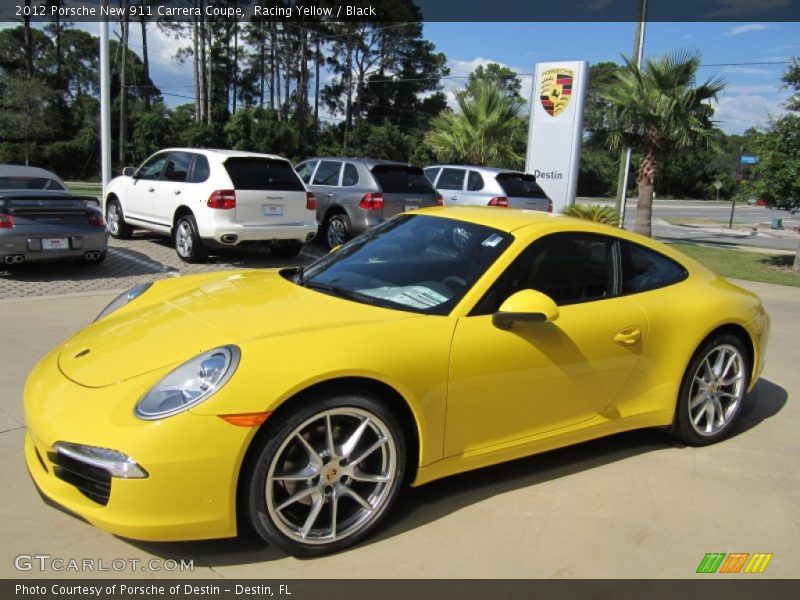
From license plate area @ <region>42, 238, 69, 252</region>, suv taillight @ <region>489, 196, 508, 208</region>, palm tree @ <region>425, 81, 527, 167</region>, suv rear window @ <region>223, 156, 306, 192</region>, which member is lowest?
license plate area @ <region>42, 238, 69, 252</region>

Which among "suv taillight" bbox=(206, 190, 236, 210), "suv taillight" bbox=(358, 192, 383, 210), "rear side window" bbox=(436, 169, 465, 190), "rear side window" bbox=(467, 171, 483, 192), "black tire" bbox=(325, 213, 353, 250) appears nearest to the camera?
"suv taillight" bbox=(206, 190, 236, 210)

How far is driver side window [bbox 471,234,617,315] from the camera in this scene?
343 centimetres

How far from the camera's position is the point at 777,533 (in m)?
3.30

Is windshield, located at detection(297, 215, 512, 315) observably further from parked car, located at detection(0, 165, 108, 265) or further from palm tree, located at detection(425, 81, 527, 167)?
palm tree, located at detection(425, 81, 527, 167)

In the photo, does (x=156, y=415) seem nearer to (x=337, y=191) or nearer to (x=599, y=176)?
(x=337, y=191)

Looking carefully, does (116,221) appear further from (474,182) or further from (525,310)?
(525,310)

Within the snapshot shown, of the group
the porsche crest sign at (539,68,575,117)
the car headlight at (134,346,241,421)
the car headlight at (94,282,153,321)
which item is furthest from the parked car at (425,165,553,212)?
the car headlight at (134,346,241,421)

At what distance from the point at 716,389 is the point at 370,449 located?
2.55 meters

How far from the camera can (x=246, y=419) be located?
2.59 m

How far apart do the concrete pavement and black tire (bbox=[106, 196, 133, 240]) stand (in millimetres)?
7834

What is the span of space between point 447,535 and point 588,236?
1875 millimetres

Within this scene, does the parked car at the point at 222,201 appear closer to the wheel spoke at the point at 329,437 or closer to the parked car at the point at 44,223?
the parked car at the point at 44,223

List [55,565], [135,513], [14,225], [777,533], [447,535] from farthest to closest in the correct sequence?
[14,225] < [777,533] < [447,535] < [55,565] < [135,513]

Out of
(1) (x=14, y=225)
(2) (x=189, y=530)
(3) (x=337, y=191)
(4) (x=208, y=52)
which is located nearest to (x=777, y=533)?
(2) (x=189, y=530)
